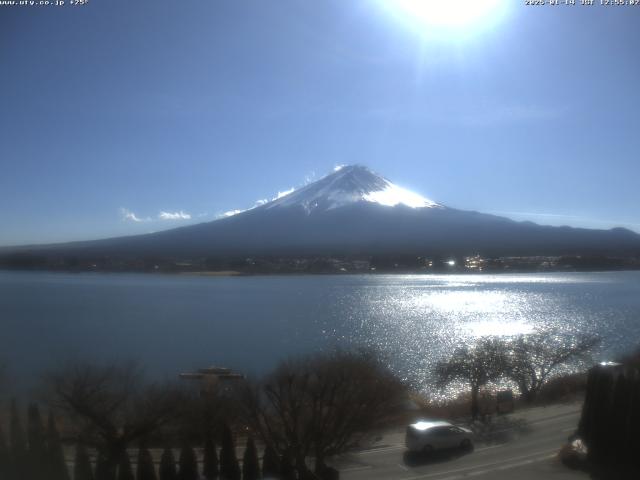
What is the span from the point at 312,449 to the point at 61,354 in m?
4.62

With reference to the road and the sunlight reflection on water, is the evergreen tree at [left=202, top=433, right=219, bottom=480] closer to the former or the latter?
the road

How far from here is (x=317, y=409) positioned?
401 centimetres

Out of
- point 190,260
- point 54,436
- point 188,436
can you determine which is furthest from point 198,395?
point 190,260

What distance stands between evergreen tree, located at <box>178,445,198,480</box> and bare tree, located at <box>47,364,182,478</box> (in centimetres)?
34

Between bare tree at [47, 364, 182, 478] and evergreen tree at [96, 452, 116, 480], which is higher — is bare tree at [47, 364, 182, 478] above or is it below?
above

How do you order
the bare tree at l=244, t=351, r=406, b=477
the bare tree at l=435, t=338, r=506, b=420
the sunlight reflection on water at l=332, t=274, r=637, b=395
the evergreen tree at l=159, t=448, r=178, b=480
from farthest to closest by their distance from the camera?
the sunlight reflection on water at l=332, t=274, r=637, b=395
the bare tree at l=435, t=338, r=506, b=420
the bare tree at l=244, t=351, r=406, b=477
the evergreen tree at l=159, t=448, r=178, b=480

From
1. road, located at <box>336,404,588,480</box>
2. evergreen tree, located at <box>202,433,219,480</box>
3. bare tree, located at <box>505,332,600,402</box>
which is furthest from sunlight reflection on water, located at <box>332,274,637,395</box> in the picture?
evergreen tree, located at <box>202,433,219,480</box>

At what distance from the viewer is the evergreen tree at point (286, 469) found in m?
3.56

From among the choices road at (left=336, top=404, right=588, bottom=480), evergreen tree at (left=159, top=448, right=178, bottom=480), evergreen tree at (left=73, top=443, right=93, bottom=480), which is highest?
evergreen tree at (left=73, top=443, right=93, bottom=480)

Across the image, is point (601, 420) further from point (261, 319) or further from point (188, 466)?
point (261, 319)

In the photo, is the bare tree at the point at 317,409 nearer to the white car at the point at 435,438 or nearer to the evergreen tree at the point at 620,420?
the white car at the point at 435,438

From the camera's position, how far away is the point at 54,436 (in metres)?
3.25

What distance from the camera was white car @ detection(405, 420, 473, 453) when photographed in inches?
155

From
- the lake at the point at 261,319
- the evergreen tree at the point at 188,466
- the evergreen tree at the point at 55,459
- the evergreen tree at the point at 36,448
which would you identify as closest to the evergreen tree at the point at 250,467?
the evergreen tree at the point at 188,466
